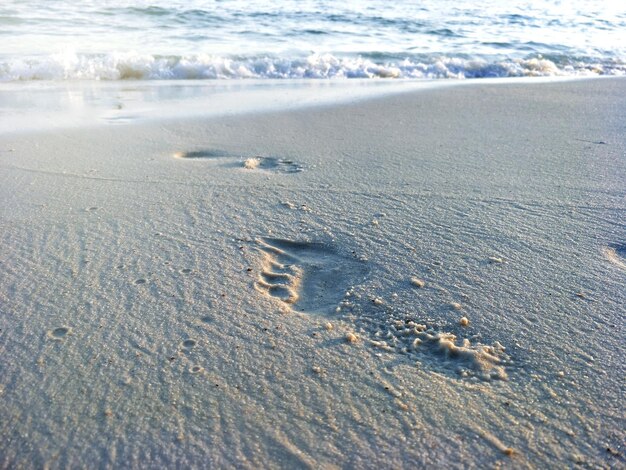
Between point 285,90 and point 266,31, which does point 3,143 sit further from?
point 266,31

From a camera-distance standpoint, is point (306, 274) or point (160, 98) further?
point (160, 98)

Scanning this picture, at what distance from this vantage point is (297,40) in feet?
27.9

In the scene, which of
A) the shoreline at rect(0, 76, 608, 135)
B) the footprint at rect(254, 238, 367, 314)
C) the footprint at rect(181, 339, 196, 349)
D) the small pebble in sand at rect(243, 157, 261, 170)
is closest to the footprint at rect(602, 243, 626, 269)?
the footprint at rect(254, 238, 367, 314)

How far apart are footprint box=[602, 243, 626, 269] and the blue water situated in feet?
15.9

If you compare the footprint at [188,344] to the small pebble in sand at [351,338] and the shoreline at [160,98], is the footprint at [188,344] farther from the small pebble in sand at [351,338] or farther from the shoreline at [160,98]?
the shoreline at [160,98]

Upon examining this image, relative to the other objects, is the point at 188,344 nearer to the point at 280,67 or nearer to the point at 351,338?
the point at 351,338

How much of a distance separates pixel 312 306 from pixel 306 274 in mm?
201

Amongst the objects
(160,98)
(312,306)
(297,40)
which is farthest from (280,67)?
(312,306)

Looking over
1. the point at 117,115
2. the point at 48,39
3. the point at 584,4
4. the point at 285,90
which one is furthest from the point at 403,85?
the point at 584,4

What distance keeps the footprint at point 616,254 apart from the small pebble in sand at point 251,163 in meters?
1.59

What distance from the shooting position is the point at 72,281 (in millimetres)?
1830

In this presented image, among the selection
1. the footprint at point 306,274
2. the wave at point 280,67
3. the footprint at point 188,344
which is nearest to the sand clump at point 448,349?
the footprint at point 306,274

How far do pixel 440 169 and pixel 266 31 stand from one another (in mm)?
6891

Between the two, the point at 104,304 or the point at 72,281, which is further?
the point at 72,281
